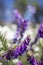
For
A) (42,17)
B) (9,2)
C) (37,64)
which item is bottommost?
(37,64)

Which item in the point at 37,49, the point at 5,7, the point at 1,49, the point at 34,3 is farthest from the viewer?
the point at 5,7

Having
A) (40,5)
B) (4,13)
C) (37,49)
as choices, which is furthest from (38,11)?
(37,49)

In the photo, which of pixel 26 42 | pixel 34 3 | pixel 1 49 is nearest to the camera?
pixel 26 42

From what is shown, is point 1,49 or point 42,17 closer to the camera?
point 1,49

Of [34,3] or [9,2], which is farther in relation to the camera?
[9,2]

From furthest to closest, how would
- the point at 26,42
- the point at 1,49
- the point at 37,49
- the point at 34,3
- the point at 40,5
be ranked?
the point at 40,5, the point at 34,3, the point at 37,49, the point at 1,49, the point at 26,42

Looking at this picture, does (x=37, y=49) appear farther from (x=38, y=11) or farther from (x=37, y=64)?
(x=38, y=11)

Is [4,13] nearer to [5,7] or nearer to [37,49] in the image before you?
[5,7]

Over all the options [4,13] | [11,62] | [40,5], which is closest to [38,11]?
[40,5]

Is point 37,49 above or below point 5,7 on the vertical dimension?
below
